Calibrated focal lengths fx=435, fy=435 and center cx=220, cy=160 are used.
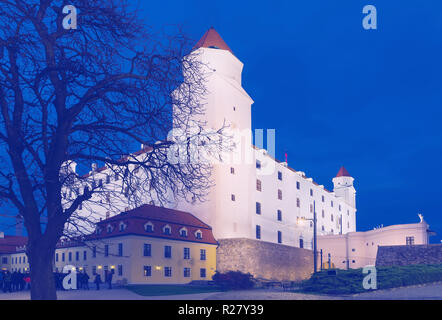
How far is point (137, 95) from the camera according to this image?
43.0 feet

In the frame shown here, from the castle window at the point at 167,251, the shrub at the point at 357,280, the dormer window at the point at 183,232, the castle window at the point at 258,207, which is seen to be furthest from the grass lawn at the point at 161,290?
the castle window at the point at 258,207

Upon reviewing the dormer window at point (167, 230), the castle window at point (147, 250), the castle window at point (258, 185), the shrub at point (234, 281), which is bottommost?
the shrub at point (234, 281)

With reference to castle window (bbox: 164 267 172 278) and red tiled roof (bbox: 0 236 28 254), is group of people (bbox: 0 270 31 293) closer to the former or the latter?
castle window (bbox: 164 267 172 278)

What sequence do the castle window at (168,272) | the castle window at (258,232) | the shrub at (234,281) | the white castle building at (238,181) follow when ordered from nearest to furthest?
the shrub at (234,281)
the castle window at (168,272)
the white castle building at (238,181)
the castle window at (258,232)

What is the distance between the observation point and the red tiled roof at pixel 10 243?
76.3 meters

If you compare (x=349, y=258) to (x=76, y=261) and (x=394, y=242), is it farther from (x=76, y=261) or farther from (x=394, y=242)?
(x=76, y=261)

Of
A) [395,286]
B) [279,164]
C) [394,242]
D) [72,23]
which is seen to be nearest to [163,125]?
[72,23]

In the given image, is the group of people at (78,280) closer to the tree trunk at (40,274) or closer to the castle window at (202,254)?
the castle window at (202,254)

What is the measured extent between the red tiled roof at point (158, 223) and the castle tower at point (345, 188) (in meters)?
54.6

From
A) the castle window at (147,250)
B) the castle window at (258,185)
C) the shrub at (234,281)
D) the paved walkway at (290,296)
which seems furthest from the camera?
the castle window at (258,185)

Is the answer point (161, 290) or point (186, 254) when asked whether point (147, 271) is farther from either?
point (161, 290)

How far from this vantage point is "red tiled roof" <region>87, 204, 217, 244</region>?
43.0m

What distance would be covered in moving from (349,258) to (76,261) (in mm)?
48911
